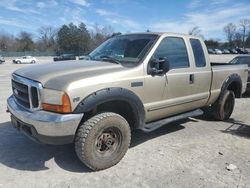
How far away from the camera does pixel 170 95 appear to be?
16.4ft

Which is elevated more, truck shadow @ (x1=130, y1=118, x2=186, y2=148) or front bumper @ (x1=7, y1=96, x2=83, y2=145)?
front bumper @ (x1=7, y1=96, x2=83, y2=145)

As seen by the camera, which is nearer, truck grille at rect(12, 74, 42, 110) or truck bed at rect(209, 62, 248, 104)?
truck grille at rect(12, 74, 42, 110)

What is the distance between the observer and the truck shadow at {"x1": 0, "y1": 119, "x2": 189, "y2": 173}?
167 inches

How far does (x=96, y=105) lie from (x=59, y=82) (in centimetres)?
58

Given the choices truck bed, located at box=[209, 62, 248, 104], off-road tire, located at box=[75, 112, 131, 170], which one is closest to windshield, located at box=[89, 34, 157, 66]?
off-road tire, located at box=[75, 112, 131, 170]

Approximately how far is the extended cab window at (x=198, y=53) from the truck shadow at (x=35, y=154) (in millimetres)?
1664

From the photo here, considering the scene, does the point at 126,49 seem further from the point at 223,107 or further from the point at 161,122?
the point at 223,107

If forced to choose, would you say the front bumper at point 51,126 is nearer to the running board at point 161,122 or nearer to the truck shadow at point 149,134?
the running board at point 161,122

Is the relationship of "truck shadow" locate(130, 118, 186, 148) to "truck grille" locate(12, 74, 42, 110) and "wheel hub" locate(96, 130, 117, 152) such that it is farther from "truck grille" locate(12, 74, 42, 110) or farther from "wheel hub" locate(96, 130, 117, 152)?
"truck grille" locate(12, 74, 42, 110)

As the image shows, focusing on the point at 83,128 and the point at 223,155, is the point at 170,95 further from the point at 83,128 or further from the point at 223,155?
the point at 83,128

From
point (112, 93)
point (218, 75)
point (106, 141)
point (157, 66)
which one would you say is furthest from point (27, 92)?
point (218, 75)

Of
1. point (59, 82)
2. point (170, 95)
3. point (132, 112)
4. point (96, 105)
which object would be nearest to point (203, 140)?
point (170, 95)

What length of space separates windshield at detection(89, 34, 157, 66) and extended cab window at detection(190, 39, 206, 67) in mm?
1116

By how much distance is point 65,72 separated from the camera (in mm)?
3969
